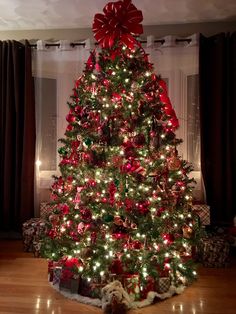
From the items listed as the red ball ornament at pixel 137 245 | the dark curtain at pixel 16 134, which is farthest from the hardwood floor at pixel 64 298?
the dark curtain at pixel 16 134

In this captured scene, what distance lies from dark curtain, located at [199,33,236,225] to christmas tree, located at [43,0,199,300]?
3.35ft

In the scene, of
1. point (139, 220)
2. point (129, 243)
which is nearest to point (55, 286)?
point (129, 243)

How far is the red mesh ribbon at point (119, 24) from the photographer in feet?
8.96

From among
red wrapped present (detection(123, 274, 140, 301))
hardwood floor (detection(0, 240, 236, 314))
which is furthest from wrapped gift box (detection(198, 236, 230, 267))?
red wrapped present (detection(123, 274, 140, 301))

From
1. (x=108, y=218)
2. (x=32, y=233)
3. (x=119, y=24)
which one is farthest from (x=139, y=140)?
(x=32, y=233)

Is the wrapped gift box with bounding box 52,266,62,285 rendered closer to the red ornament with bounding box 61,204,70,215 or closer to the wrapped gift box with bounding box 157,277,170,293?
the red ornament with bounding box 61,204,70,215

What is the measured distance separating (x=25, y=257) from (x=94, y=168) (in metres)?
1.41

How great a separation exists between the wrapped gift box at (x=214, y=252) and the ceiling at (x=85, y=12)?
7.67 ft

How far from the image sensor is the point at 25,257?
3.48 meters

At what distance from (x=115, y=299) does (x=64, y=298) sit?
1.60 feet

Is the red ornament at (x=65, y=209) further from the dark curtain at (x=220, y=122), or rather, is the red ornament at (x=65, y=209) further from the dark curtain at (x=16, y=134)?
the dark curtain at (x=220, y=122)

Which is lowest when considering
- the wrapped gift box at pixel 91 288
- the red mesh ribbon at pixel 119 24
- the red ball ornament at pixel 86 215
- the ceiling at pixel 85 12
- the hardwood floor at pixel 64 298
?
the hardwood floor at pixel 64 298

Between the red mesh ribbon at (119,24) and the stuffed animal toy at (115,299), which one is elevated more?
the red mesh ribbon at (119,24)

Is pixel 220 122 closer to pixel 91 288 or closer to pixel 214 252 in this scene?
pixel 214 252
